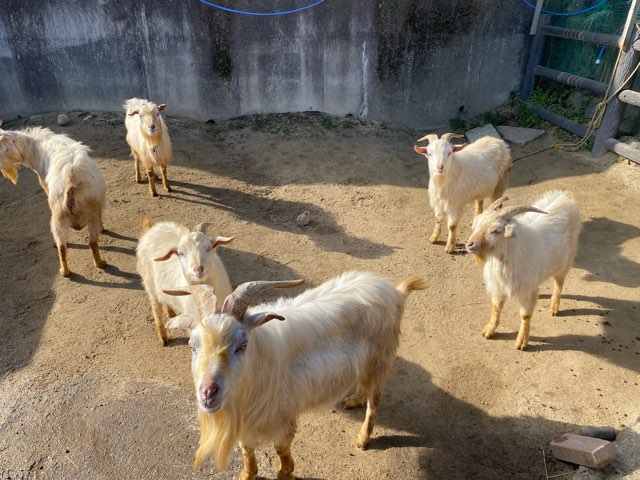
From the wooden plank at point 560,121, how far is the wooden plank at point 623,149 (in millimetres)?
558

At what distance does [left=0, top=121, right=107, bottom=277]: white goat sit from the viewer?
17.3 feet

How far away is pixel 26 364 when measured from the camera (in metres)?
4.33

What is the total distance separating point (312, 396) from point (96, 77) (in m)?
9.20

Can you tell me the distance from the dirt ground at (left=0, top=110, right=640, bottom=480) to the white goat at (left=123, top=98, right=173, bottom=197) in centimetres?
42

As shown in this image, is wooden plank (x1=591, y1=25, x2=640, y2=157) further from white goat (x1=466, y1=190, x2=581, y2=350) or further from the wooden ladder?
white goat (x1=466, y1=190, x2=581, y2=350)

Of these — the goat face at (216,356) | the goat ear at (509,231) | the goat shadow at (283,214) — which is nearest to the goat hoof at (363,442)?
the goat face at (216,356)

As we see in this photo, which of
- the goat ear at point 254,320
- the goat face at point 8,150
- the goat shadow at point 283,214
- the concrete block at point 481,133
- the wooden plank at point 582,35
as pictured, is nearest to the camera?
the goat ear at point 254,320

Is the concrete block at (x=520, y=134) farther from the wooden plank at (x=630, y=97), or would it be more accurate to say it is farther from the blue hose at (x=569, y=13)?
the blue hose at (x=569, y=13)

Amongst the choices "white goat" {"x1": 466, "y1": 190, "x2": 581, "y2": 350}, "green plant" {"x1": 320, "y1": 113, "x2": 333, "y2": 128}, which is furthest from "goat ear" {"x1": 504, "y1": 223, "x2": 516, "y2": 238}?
"green plant" {"x1": 320, "y1": 113, "x2": 333, "y2": 128}

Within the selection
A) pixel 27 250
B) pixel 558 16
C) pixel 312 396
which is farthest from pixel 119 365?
pixel 558 16

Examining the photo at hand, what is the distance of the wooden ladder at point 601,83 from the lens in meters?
7.39

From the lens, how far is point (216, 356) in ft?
8.00

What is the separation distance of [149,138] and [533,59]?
26.0 ft

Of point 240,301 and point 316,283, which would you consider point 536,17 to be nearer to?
point 316,283
